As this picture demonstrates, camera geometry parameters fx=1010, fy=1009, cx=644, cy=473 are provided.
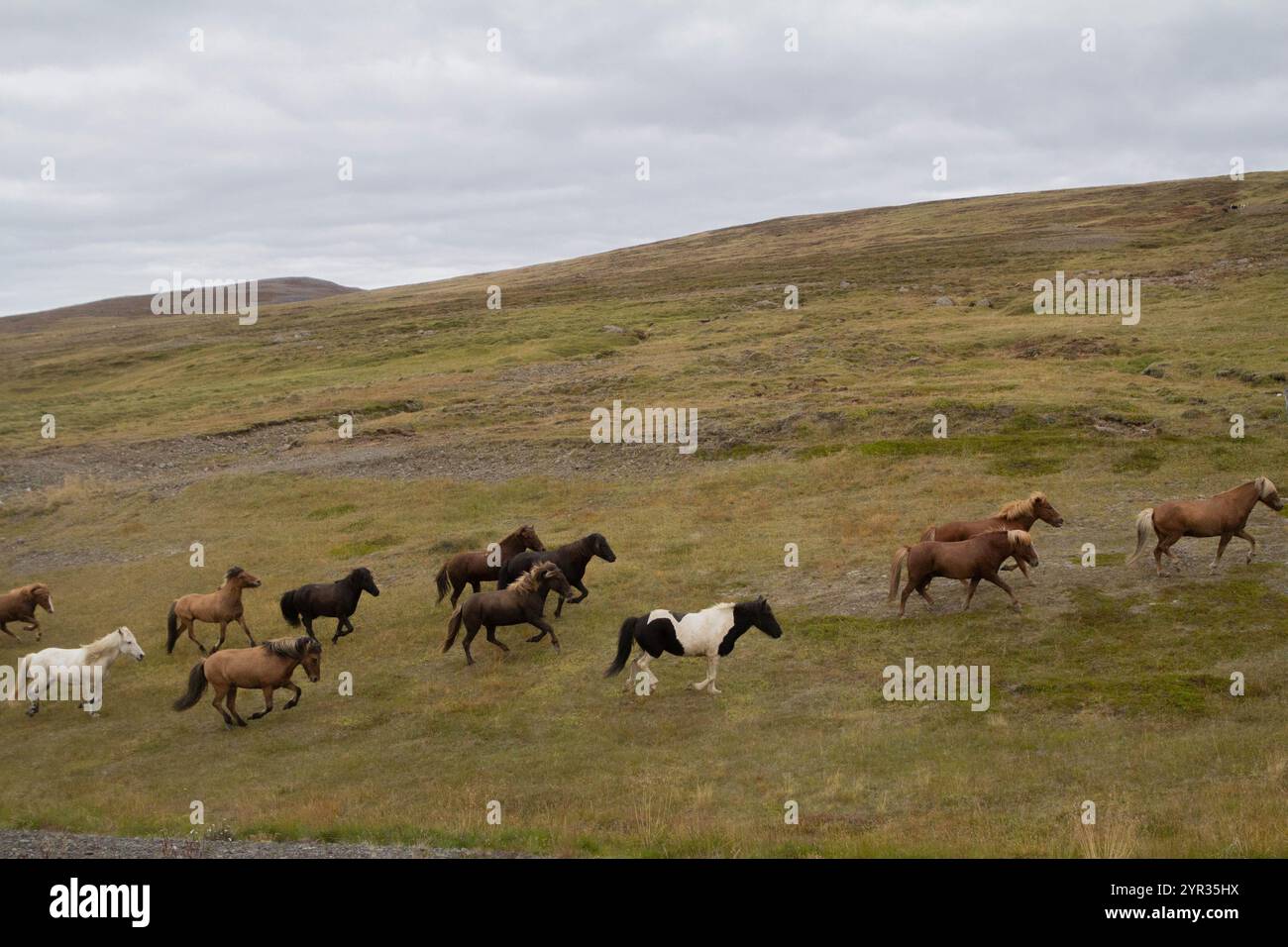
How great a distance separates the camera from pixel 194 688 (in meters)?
20.4

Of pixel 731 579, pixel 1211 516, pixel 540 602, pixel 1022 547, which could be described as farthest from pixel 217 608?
pixel 1211 516

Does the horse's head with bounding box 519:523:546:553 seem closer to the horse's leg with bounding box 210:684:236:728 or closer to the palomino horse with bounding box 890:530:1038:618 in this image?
the horse's leg with bounding box 210:684:236:728

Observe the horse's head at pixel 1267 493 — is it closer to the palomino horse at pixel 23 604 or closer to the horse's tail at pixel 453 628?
the horse's tail at pixel 453 628

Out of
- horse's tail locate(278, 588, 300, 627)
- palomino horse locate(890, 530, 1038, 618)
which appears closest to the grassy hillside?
palomino horse locate(890, 530, 1038, 618)

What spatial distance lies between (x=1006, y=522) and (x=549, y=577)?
10964 millimetres

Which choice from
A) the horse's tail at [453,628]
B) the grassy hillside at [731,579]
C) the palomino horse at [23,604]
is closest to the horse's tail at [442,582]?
the grassy hillside at [731,579]

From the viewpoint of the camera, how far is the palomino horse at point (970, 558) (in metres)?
21.4

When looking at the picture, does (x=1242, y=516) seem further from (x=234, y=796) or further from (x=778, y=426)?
(x=778, y=426)

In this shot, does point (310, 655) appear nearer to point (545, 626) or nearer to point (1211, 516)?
point (545, 626)

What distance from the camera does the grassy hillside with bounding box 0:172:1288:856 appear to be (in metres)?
14.3

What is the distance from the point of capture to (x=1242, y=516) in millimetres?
21750

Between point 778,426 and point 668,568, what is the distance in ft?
58.0

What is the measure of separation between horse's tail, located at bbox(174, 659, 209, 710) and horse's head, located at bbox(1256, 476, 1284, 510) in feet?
73.9

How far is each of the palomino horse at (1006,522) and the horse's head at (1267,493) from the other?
4.14 meters
